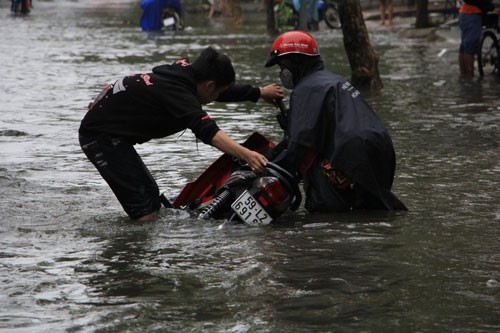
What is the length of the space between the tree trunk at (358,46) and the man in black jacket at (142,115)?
8134mm

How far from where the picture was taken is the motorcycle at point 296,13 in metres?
31.1

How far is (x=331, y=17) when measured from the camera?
114 ft

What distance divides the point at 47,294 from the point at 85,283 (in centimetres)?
28

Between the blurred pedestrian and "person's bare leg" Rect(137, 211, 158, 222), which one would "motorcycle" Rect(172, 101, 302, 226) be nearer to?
"person's bare leg" Rect(137, 211, 158, 222)

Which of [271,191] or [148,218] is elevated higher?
[271,191]

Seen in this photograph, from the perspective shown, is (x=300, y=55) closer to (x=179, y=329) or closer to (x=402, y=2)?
(x=179, y=329)

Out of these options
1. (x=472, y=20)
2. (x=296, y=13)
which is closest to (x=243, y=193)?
(x=472, y=20)

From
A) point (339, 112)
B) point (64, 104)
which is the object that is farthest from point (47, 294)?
point (64, 104)

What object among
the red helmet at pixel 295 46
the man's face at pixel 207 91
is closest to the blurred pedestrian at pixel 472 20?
the red helmet at pixel 295 46

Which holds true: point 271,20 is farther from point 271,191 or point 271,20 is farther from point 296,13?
point 271,191

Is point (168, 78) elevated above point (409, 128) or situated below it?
above

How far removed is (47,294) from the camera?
555 centimetres

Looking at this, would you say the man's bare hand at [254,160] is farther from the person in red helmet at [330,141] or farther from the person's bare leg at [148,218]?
the person's bare leg at [148,218]

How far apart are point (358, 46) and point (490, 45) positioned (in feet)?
8.63
